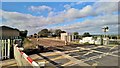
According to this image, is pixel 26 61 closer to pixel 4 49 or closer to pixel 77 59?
pixel 4 49

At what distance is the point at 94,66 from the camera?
33.9 feet

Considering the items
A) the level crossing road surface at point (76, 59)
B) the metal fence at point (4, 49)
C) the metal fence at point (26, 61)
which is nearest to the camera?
the metal fence at point (26, 61)

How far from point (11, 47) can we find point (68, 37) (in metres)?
29.9

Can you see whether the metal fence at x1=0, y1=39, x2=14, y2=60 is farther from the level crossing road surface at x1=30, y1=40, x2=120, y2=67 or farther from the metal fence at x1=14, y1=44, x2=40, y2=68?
the metal fence at x1=14, y1=44, x2=40, y2=68

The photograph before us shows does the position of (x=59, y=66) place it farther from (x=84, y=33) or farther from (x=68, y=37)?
(x=84, y=33)

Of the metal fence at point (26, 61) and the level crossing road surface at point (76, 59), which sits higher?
the metal fence at point (26, 61)

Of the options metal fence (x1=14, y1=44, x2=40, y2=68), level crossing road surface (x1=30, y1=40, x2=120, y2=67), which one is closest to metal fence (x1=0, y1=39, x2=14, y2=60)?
level crossing road surface (x1=30, y1=40, x2=120, y2=67)

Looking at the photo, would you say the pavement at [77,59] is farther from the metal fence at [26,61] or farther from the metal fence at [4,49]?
the metal fence at [26,61]

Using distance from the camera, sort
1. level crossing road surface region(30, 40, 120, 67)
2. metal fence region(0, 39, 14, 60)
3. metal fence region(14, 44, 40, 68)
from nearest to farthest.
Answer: metal fence region(14, 44, 40, 68)
level crossing road surface region(30, 40, 120, 67)
metal fence region(0, 39, 14, 60)

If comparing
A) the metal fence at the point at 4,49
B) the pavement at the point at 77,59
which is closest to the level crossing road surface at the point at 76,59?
the pavement at the point at 77,59

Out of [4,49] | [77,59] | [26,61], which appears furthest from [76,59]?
[26,61]

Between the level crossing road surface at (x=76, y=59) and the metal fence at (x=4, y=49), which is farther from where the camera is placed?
the metal fence at (x=4, y=49)

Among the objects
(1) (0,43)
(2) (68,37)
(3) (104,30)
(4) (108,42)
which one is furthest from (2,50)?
(2) (68,37)

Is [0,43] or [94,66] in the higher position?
[0,43]
